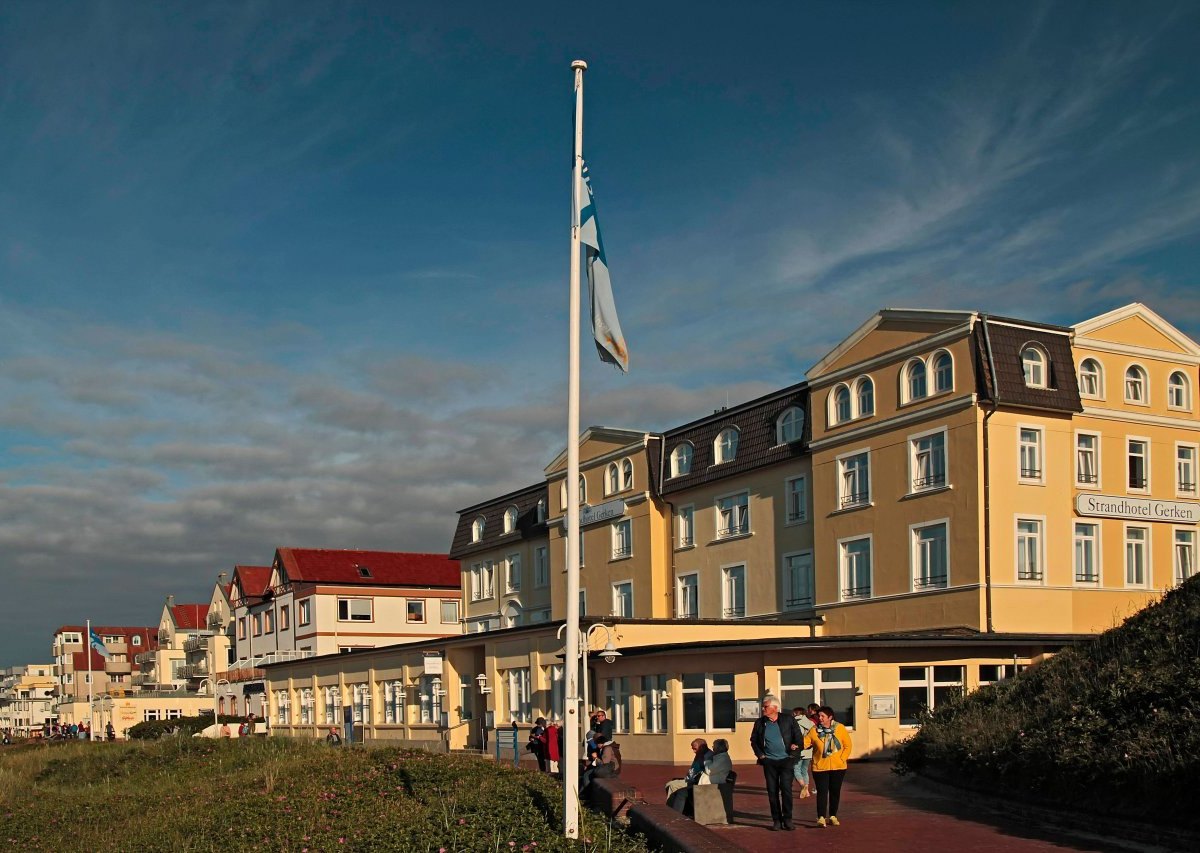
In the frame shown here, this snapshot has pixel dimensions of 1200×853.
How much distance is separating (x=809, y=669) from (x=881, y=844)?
15048mm

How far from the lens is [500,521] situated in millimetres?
58125

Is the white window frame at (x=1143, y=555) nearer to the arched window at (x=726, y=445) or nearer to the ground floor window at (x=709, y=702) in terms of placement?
the ground floor window at (x=709, y=702)

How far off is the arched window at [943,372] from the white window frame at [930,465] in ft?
3.45

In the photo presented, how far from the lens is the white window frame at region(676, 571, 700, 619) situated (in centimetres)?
4416

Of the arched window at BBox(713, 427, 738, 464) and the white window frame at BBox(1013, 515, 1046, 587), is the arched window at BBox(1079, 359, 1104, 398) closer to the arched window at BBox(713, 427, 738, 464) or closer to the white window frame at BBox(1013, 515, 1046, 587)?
the white window frame at BBox(1013, 515, 1046, 587)

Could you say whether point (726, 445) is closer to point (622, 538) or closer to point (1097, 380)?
point (622, 538)

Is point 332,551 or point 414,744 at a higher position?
point 332,551

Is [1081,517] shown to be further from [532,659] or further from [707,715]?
[532,659]

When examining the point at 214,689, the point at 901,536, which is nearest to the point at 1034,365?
the point at 901,536

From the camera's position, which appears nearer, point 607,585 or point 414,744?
point 414,744

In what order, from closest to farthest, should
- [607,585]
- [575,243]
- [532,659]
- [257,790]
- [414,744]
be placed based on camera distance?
[575,243] → [257,790] → [532,659] → [414,744] → [607,585]

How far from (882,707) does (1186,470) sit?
1317cm

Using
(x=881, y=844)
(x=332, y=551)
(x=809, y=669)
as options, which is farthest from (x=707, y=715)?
(x=332, y=551)

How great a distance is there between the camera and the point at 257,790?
24359 mm
